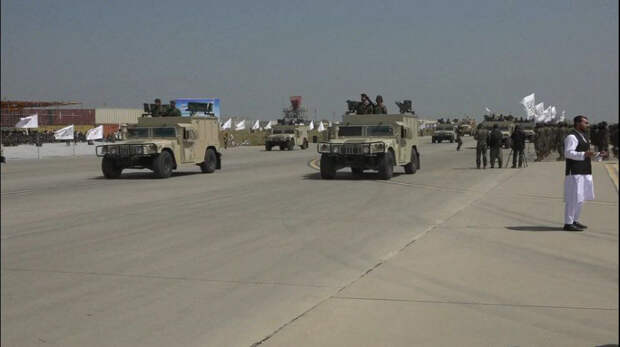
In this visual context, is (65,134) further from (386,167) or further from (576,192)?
(576,192)

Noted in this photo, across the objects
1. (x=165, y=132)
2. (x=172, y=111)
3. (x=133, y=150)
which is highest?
(x=172, y=111)

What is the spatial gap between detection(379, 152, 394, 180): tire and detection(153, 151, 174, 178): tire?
20.8 ft

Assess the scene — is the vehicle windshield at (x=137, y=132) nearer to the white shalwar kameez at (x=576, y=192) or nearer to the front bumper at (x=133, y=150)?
the front bumper at (x=133, y=150)

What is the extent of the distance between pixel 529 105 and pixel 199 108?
21381 millimetres

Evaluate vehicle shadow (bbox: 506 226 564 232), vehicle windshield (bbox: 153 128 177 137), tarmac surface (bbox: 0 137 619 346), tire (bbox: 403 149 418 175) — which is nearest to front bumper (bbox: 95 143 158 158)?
vehicle windshield (bbox: 153 128 177 137)

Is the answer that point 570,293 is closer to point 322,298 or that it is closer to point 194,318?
point 322,298

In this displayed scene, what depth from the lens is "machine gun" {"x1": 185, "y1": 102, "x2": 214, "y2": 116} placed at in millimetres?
22250

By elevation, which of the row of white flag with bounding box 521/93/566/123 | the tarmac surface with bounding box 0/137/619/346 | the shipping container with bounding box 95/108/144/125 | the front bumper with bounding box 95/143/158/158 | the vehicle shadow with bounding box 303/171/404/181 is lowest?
the tarmac surface with bounding box 0/137/619/346

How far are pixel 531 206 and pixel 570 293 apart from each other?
6.28 meters

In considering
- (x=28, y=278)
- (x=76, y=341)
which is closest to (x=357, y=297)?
(x=76, y=341)

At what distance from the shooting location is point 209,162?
74.8 feet

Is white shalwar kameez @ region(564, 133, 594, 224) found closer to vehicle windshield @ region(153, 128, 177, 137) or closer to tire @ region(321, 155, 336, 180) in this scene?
tire @ region(321, 155, 336, 180)

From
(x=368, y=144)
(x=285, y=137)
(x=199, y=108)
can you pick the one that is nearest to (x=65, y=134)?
(x=285, y=137)

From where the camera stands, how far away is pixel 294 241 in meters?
8.31
